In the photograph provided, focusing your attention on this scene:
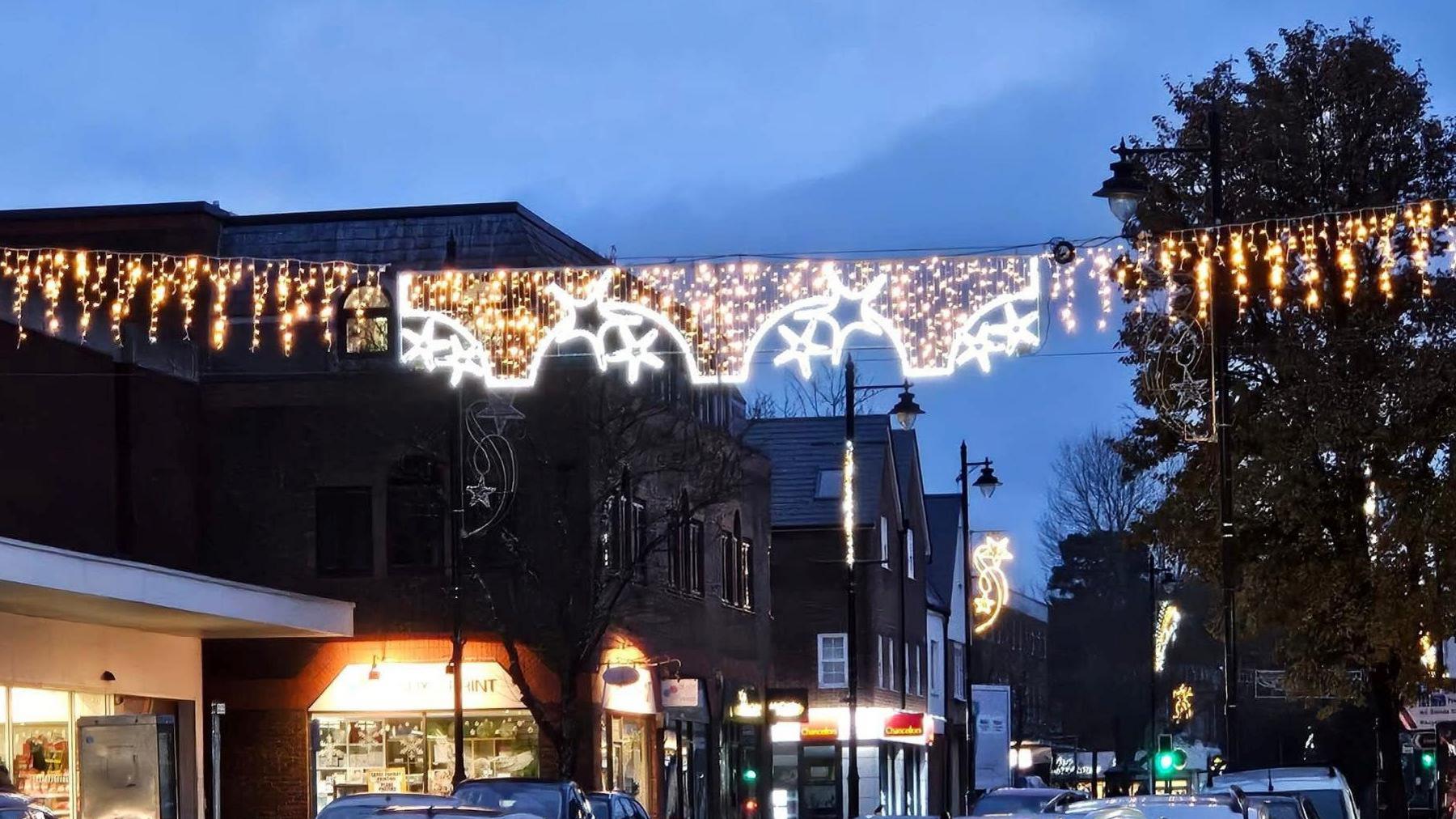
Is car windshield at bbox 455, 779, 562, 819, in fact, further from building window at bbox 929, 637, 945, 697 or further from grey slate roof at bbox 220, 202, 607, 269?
building window at bbox 929, 637, 945, 697

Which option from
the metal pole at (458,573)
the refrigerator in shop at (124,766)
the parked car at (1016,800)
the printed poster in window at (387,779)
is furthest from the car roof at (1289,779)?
the printed poster in window at (387,779)

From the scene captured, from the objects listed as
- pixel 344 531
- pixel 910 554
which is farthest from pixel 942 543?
pixel 344 531

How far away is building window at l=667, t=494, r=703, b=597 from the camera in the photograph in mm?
41688

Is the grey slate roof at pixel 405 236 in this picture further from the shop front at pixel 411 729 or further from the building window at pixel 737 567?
the building window at pixel 737 567

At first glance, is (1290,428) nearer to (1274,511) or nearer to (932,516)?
(1274,511)

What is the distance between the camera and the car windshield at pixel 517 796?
2250 cm

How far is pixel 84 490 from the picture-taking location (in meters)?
36.0

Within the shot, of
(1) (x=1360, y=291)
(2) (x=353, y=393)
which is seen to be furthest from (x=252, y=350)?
(1) (x=1360, y=291)

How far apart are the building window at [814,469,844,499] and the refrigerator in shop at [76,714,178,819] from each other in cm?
3337

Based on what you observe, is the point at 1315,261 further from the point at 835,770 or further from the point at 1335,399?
the point at 835,770

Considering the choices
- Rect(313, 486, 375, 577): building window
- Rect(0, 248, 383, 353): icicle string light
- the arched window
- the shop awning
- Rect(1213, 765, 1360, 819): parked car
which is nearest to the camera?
Rect(1213, 765, 1360, 819): parked car

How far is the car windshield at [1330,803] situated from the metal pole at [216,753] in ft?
46.9

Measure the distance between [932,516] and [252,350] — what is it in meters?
41.5

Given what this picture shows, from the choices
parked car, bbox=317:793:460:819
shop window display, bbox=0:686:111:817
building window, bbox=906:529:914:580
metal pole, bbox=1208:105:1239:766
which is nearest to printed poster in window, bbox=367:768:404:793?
shop window display, bbox=0:686:111:817
